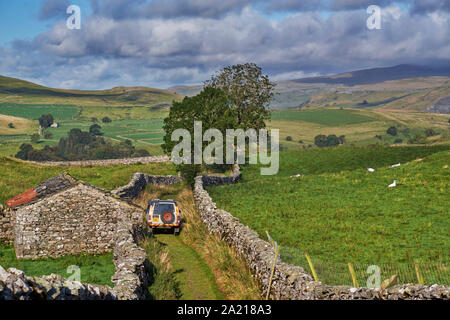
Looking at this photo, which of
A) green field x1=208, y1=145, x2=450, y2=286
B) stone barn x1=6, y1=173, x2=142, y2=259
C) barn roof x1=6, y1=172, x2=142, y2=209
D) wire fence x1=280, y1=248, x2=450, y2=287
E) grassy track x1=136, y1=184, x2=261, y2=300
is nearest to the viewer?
wire fence x1=280, y1=248, x2=450, y2=287

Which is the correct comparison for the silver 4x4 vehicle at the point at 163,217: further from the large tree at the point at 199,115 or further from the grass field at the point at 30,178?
the large tree at the point at 199,115

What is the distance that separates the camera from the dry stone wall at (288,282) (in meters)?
10.7

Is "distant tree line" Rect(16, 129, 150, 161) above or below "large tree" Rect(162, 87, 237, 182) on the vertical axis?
below

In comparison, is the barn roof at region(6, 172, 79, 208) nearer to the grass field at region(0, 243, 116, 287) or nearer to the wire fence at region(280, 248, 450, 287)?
the grass field at region(0, 243, 116, 287)

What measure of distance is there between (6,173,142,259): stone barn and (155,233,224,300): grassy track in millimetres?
2927

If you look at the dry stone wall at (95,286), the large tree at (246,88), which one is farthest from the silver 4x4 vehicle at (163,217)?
the large tree at (246,88)

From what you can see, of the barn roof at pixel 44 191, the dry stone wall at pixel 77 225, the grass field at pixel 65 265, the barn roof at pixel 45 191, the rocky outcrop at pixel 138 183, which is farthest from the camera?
the rocky outcrop at pixel 138 183

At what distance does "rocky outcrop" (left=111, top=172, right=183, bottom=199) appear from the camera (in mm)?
32656

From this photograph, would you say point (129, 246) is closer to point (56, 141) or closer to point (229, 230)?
point (229, 230)

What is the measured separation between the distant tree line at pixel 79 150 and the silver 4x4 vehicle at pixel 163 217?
126 metres

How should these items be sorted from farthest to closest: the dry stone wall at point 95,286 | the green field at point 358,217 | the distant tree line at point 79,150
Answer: the distant tree line at point 79,150 → the green field at point 358,217 → the dry stone wall at point 95,286

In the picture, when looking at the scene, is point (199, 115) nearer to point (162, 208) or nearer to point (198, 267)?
point (162, 208)

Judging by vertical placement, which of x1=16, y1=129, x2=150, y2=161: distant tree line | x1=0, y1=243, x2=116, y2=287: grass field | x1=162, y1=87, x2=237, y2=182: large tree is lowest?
x1=16, y1=129, x2=150, y2=161: distant tree line

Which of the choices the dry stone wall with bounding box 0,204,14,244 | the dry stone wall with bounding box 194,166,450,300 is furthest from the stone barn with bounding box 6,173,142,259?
the dry stone wall with bounding box 194,166,450,300
